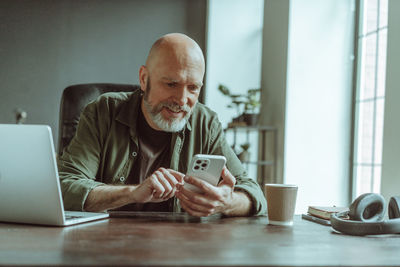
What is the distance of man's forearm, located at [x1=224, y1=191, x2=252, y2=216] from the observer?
133 cm

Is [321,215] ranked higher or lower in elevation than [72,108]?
lower

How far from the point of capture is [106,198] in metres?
1.31

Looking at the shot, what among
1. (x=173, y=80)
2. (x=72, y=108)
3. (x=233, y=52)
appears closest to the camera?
(x=173, y=80)

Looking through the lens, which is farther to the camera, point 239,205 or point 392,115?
point 392,115

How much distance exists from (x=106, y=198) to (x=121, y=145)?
0.36 m

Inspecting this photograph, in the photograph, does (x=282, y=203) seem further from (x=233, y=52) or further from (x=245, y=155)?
(x=233, y=52)

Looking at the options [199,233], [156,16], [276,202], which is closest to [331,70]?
[156,16]

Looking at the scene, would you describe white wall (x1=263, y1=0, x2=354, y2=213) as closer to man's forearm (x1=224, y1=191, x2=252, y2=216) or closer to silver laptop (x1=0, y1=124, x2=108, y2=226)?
man's forearm (x1=224, y1=191, x2=252, y2=216)

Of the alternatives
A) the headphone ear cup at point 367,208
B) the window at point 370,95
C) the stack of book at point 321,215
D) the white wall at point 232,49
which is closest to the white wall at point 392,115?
the window at point 370,95

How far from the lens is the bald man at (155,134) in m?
1.52

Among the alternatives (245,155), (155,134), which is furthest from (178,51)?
(245,155)

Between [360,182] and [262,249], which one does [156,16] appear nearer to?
[360,182]

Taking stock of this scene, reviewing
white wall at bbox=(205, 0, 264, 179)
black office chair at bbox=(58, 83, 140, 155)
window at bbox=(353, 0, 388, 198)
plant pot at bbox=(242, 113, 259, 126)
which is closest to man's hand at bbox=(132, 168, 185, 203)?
black office chair at bbox=(58, 83, 140, 155)

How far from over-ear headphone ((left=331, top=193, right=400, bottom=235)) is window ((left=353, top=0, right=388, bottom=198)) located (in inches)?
93.3
